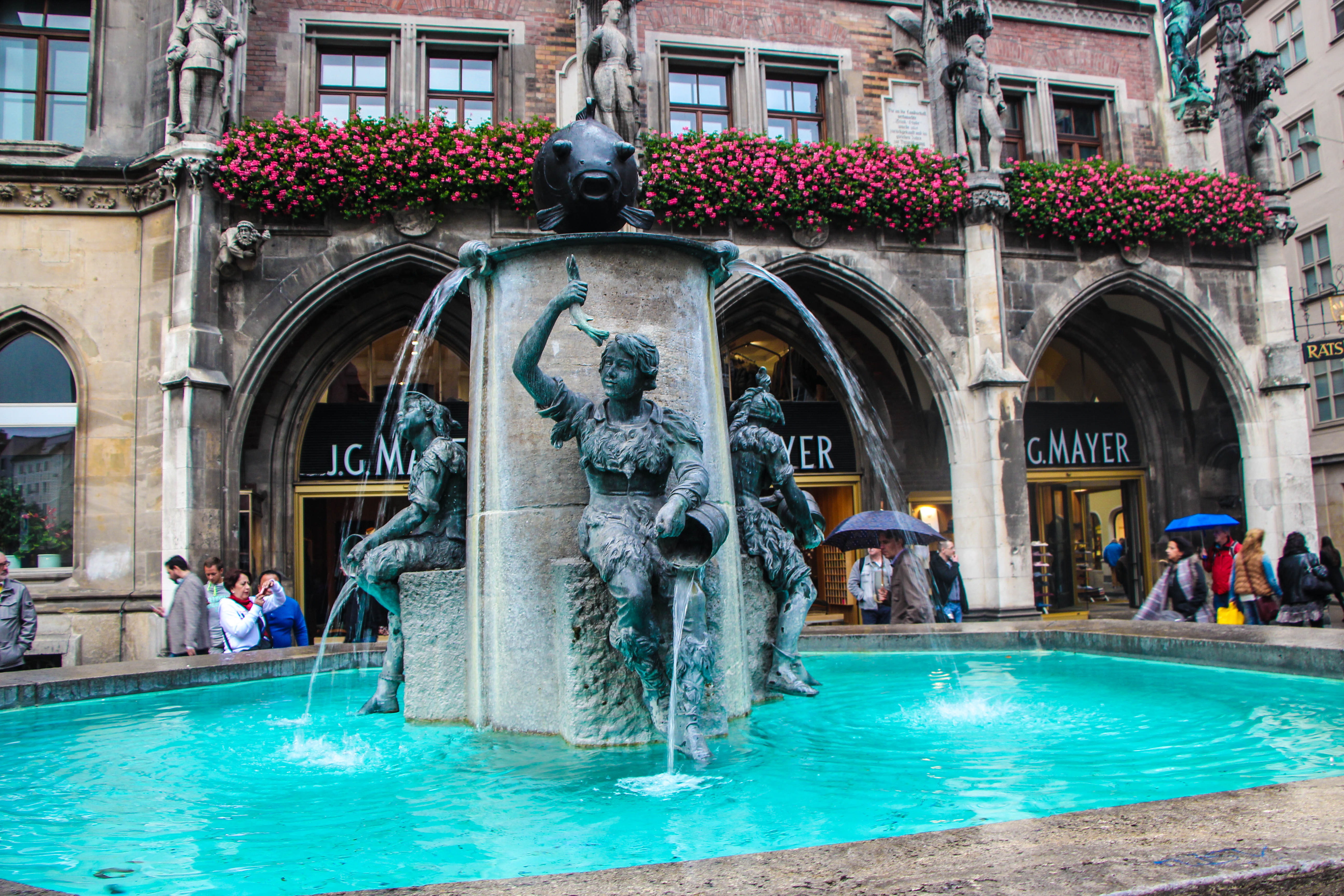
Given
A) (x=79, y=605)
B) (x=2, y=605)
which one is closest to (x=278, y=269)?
(x=79, y=605)

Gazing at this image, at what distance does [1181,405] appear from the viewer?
1781cm

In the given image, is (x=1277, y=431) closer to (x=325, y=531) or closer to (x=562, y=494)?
(x=325, y=531)

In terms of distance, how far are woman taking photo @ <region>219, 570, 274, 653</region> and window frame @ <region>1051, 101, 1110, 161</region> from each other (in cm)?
1412

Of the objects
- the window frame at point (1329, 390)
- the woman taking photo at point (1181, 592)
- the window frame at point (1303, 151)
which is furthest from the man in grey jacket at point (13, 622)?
the window frame at point (1303, 151)

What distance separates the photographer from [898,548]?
9.73m

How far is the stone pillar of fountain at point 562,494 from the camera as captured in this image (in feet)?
13.6

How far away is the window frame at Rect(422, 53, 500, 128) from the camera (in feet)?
47.0

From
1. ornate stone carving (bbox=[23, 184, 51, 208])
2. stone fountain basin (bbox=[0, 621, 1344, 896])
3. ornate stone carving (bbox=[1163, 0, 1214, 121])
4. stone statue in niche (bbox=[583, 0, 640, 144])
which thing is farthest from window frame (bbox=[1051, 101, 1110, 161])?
stone fountain basin (bbox=[0, 621, 1344, 896])

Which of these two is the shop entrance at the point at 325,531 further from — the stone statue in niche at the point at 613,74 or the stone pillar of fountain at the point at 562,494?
the stone pillar of fountain at the point at 562,494

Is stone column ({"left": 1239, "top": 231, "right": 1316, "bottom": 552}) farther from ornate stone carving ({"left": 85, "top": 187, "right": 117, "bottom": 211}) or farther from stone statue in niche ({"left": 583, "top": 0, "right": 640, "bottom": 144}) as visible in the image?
ornate stone carving ({"left": 85, "top": 187, "right": 117, "bottom": 211})

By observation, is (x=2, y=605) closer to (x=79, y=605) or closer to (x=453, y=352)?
(x=79, y=605)

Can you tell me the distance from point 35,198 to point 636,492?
11730mm

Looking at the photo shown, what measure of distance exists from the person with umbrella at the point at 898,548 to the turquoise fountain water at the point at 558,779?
10.8 ft

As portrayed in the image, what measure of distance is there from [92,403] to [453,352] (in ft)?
15.4
